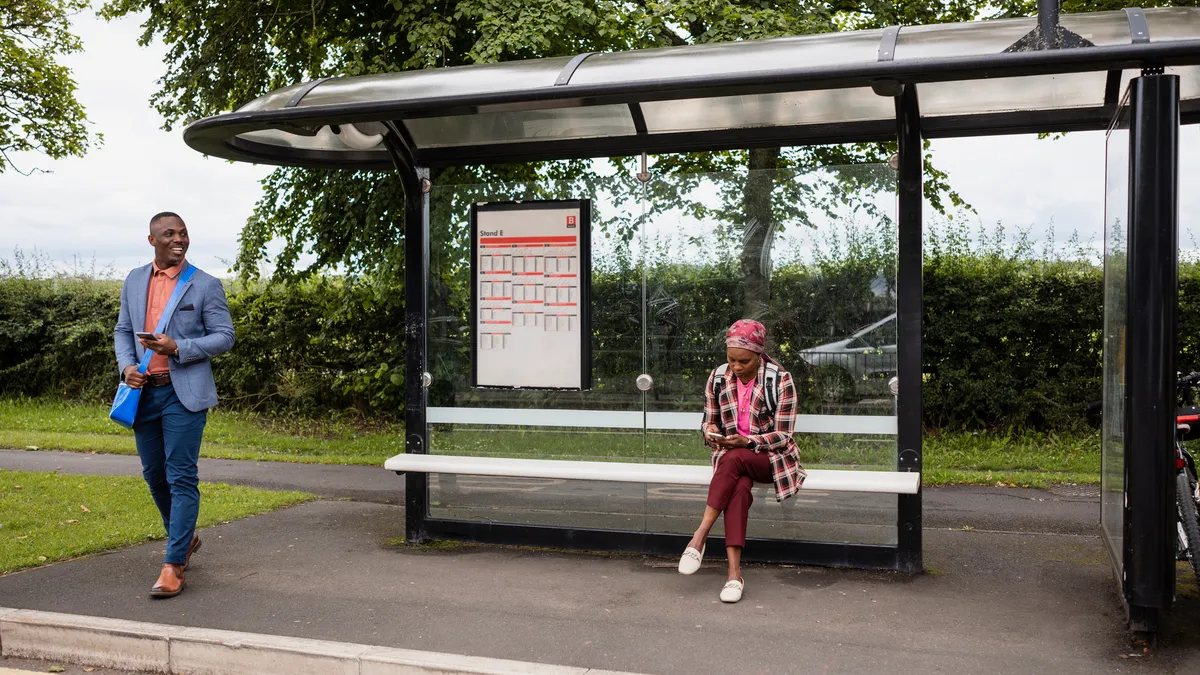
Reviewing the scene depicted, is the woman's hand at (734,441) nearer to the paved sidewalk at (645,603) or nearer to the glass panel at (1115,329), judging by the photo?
the paved sidewalk at (645,603)

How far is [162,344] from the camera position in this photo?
5590 mm

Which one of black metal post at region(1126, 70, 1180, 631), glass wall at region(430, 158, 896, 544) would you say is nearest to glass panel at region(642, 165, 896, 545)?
glass wall at region(430, 158, 896, 544)

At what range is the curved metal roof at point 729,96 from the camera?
480 centimetres

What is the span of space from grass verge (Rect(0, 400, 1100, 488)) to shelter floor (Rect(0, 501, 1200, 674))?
0.65m

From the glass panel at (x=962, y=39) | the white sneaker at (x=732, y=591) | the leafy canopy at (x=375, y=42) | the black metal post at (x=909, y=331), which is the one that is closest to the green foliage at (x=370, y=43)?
the leafy canopy at (x=375, y=42)

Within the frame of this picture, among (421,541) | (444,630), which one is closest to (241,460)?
(421,541)

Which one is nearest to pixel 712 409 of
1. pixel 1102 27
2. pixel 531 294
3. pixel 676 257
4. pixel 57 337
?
pixel 676 257

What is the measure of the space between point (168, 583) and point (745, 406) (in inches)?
126

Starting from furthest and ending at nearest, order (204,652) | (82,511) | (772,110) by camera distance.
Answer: (82,511) → (772,110) → (204,652)

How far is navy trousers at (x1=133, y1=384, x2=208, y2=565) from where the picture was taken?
576 centimetres

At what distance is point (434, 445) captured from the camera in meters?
7.00

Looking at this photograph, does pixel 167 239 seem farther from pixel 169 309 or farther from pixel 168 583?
pixel 168 583

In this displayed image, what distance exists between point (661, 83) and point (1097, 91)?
2507mm

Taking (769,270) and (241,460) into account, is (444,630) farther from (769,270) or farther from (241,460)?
(241,460)
